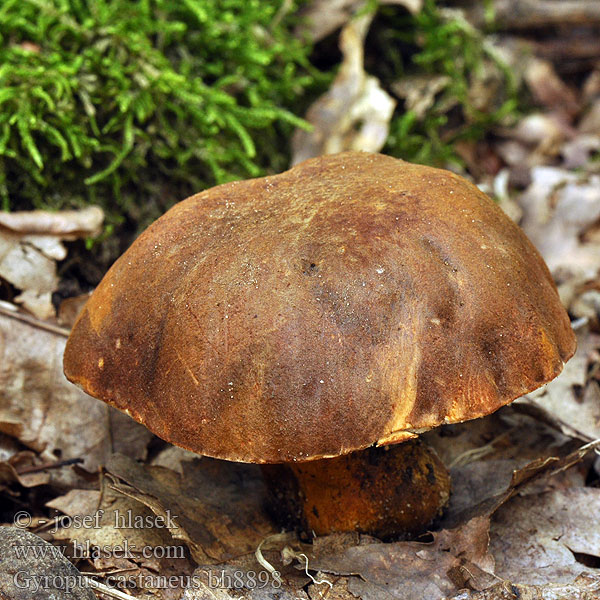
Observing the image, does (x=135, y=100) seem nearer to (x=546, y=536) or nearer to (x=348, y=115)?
(x=348, y=115)

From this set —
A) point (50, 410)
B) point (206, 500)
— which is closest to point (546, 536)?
point (206, 500)

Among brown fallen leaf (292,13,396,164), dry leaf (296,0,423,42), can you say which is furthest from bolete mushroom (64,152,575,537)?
dry leaf (296,0,423,42)

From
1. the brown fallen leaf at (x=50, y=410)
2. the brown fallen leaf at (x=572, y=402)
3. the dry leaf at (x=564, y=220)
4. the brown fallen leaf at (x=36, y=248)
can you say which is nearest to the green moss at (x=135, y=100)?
the brown fallen leaf at (x=36, y=248)

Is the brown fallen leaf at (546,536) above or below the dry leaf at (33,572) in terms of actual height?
below

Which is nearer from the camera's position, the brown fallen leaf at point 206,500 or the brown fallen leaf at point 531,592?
the brown fallen leaf at point 531,592

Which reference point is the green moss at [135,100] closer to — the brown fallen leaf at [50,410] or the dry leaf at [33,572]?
the brown fallen leaf at [50,410]

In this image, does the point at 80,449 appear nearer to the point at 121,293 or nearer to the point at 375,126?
the point at 121,293
